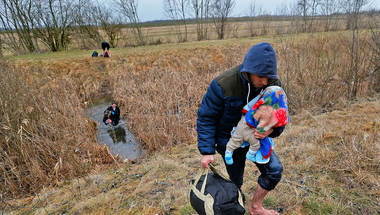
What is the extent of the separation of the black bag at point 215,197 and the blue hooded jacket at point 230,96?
0.81ft

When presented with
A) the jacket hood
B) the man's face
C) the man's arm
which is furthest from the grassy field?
the jacket hood

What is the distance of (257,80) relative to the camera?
1.42 m

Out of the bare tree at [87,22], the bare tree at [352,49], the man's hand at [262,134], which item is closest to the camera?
the man's hand at [262,134]

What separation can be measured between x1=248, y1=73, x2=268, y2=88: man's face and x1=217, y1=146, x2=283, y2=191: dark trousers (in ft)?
1.84

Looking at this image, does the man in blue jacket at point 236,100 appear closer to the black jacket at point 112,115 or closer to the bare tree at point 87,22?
the black jacket at point 112,115

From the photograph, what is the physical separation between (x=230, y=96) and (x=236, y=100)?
0.20 feet

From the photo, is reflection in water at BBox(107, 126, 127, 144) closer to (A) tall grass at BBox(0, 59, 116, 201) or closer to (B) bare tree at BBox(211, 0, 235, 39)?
(A) tall grass at BBox(0, 59, 116, 201)

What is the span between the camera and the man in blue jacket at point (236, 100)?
135 cm

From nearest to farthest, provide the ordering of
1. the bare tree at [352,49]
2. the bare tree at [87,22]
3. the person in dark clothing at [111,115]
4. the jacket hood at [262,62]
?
1. the jacket hood at [262,62]
2. the bare tree at [352,49]
3. the person in dark clothing at [111,115]
4. the bare tree at [87,22]

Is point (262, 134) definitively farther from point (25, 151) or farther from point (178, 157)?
point (25, 151)

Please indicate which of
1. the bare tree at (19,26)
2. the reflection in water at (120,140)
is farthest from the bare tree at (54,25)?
the reflection in water at (120,140)

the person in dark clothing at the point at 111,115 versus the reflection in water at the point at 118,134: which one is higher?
the person in dark clothing at the point at 111,115

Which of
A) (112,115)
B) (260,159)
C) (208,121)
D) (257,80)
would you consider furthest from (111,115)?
(257,80)

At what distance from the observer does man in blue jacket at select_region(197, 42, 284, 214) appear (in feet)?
4.43
